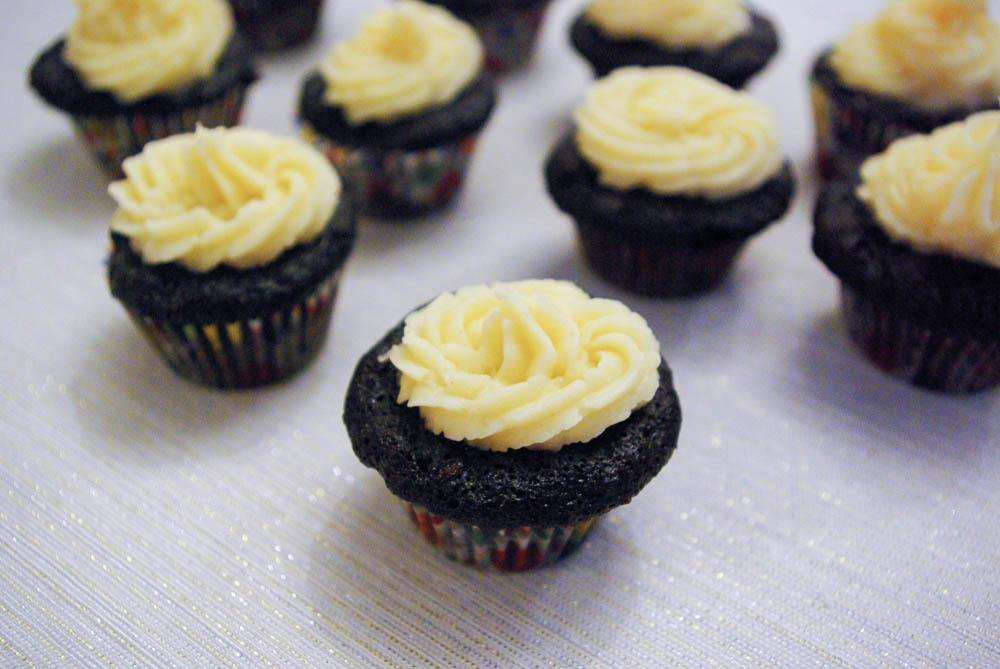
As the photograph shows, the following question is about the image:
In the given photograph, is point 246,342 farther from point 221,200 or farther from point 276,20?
point 276,20

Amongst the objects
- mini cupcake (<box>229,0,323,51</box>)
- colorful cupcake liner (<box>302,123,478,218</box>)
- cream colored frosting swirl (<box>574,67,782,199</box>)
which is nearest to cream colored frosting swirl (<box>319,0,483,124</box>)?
colorful cupcake liner (<box>302,123,478,218</box>)

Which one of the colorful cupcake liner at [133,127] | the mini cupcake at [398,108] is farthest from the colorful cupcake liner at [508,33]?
the colorful cupcake liner at [133,127]

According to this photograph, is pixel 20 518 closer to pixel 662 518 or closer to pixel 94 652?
pixel 94 652

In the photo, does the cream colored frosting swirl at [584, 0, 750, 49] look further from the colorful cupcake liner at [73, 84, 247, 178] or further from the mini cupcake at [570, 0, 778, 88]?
the colorful cupcake liner at [73, 84, 247, 178]

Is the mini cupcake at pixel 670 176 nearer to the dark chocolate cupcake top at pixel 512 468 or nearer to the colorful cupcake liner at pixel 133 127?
the dark chocolate cupcake top at pixel 512 468

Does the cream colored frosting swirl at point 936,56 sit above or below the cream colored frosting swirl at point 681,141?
below

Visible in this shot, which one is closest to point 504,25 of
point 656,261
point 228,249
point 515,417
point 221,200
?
point 656,261
